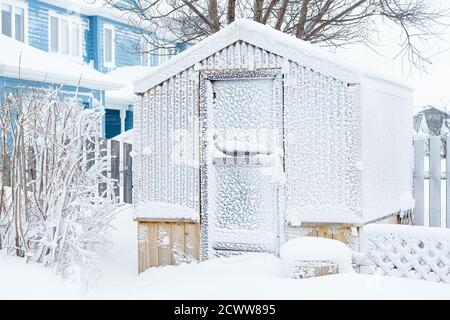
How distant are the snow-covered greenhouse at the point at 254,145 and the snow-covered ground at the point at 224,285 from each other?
42cm

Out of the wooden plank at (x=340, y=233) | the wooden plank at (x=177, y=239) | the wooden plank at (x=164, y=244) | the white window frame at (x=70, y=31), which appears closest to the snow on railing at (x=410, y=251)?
the wooden plank at (x=340, y=233)

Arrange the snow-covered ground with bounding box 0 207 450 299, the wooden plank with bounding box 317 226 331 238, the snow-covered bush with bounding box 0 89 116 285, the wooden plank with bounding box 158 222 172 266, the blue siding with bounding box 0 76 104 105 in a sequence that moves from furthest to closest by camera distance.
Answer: the blue siding with bounding box 0 76 104 105 → the wooden plank with bounding box 158 222 172 266 → the wooden plank with bounding box 317 226 331 238 → the snow-covered bush with bounding box 0 89 116 285 → the snow-covered ground with bounding box 0 207 450 299

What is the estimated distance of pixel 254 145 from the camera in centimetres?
666

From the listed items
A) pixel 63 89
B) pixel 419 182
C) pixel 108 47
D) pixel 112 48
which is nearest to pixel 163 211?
pixel 419 182

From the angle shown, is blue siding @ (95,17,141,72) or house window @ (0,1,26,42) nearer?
house window @ (0,1,26,42)

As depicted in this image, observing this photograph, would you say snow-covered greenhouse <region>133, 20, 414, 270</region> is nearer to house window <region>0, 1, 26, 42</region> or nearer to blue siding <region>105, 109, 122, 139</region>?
house window <region>0, 1, 26, 42</region>

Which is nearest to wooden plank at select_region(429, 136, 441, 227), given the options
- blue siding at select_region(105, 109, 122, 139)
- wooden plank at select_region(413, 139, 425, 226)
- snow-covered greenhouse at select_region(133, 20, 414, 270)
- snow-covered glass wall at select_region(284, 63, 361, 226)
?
wooden plank at select_region(413, 139, 425, 226)

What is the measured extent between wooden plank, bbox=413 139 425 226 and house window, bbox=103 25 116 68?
15725mm

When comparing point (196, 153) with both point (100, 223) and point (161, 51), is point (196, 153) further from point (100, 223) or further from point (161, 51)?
point (161, 51)

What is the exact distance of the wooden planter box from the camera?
6797mm

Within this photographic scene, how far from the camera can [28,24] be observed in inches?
778

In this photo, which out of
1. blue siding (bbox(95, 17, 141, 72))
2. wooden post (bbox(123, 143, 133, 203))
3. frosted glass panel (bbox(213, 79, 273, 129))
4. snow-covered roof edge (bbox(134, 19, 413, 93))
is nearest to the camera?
snow-covered roof edge (bbox(134, 19, 413, 93))

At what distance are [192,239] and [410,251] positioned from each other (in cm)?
223
